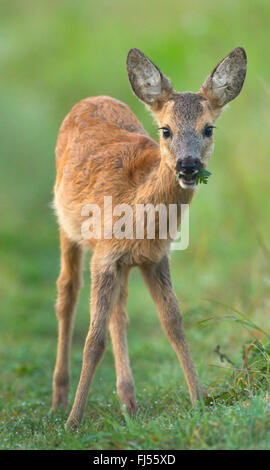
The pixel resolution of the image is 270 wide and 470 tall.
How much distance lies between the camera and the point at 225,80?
18.8ft

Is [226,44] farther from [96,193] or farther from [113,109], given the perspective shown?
[96,193]

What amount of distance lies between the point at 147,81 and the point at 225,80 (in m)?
0.58

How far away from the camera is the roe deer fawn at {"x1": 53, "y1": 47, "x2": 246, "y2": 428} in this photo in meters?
5.47

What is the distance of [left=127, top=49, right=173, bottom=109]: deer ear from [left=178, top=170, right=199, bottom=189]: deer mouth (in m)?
0.86

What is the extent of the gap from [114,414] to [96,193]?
1732mm

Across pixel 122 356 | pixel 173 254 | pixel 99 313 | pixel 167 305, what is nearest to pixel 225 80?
pixel 167 305

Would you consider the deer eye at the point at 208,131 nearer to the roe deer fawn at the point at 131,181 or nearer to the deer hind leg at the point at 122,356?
the roe deer fawn at the point at 131,181

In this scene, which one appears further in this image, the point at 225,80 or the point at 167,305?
the point at 167,305

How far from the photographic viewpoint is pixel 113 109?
6965mm

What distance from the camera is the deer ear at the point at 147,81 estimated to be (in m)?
5.74

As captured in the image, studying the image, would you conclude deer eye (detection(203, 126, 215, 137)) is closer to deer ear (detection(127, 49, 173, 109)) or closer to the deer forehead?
the deer forehead

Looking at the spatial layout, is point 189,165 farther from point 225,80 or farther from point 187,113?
point 225,80

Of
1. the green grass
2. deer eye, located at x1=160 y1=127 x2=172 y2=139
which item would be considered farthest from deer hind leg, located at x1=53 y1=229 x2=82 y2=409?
deer eye, located at x1=160 y1=127 x2=172 y2=139

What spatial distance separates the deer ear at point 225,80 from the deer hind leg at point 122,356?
1489 mm
